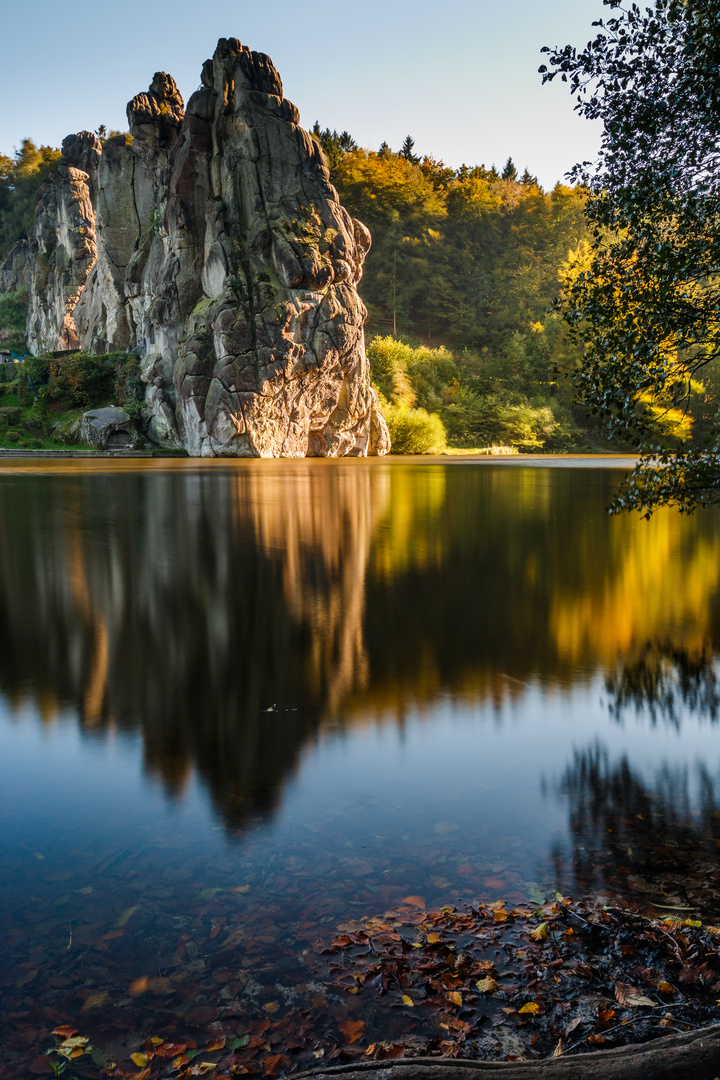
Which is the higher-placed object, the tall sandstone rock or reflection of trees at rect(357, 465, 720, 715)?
the tall sandstone rock

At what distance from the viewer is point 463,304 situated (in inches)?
4149

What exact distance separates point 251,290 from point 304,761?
6369 cm

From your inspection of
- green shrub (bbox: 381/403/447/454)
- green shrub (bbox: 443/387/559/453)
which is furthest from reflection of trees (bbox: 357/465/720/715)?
green shrub (bbox: 443/387/559/453)

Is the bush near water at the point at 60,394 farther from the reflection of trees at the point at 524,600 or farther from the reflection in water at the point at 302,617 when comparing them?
the reflection of trees at the point at 524,600

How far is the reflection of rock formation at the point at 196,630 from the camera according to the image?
6.90 meters

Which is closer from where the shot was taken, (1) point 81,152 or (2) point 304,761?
(2) point 304,761

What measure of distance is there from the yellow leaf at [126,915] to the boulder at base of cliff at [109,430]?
231 feet

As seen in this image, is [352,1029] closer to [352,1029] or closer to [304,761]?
[352,1029]

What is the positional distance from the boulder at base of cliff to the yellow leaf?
70478 mm

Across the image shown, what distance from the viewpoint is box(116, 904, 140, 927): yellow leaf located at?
411cm

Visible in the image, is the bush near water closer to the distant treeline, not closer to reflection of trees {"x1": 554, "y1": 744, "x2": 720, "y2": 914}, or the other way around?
the distant treeline

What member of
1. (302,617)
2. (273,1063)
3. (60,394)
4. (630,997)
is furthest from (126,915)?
(60,394)

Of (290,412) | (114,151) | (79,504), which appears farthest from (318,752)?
(114,151)

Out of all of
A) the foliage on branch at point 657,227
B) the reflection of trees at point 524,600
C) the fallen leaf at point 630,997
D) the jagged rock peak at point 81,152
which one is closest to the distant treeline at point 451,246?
the jagged rock peak at point 81,152
